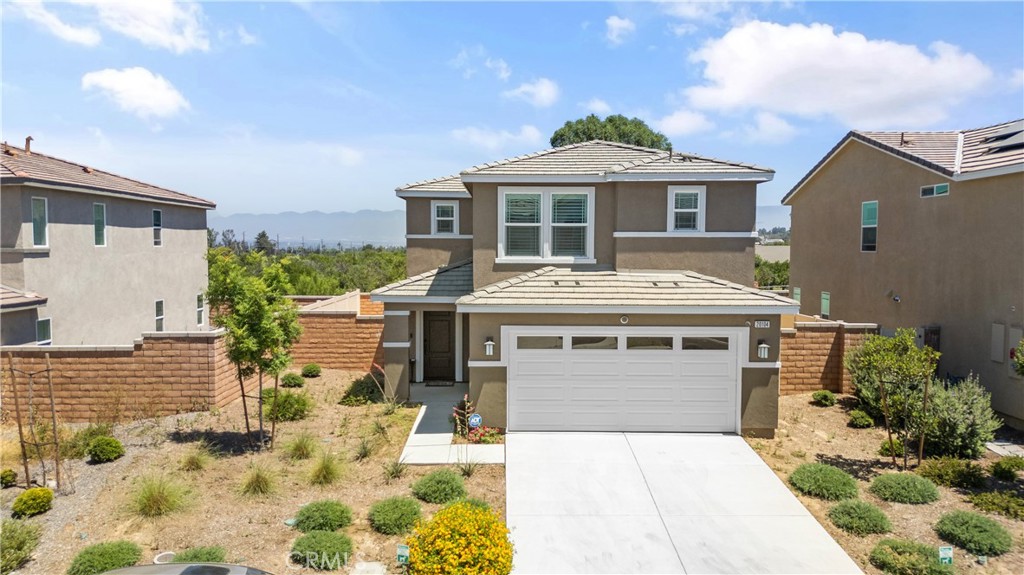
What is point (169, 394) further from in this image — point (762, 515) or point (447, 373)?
point (762, 515)

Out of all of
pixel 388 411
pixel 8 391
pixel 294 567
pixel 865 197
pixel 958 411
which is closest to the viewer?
pixel 294 567

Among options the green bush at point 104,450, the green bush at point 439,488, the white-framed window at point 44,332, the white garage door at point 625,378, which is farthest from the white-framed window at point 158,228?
the green bush at point 439,488

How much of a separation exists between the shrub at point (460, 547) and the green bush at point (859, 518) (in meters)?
5.13

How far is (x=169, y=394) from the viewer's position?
12.6 metres

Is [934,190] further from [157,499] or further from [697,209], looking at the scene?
[157,499]

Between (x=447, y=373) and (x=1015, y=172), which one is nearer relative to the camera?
(x=1015, y=172)

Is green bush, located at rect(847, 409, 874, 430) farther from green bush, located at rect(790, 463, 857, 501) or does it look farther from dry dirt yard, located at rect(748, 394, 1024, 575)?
green bush, located at rect(790, 463, 857, 501)

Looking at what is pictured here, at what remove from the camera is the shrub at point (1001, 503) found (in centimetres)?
815

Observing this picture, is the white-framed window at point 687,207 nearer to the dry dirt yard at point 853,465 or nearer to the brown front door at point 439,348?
the dry dirt yard at point 853,465

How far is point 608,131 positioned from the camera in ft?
120

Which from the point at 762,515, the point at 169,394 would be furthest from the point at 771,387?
the point at 169,394

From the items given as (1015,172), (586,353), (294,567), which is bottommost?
(294,567)

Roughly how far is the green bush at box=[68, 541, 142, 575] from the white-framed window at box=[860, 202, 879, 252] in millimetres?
19757

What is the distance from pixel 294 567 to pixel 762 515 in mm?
6489
